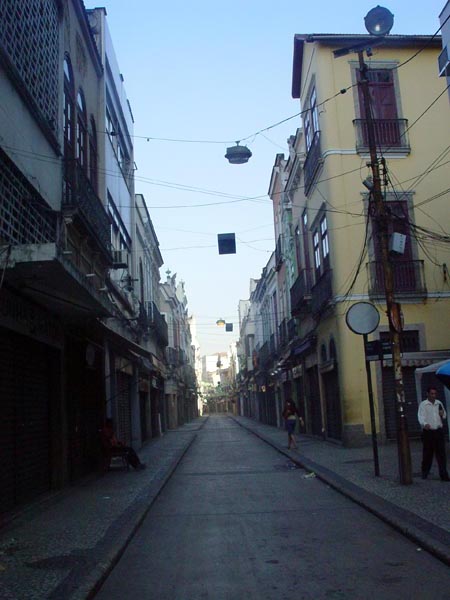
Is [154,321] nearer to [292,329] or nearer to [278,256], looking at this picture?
[292,329]

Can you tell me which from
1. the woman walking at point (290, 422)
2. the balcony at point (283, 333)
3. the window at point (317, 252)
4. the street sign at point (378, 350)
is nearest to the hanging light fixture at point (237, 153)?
the street sign at point (378, 350)

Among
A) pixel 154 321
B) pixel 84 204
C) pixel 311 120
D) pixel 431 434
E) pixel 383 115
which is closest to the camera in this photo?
pixel 431 434

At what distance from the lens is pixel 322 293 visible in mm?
22375

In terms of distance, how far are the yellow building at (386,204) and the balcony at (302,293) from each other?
2637 mm

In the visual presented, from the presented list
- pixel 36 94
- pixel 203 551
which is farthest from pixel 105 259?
pixel 203 551

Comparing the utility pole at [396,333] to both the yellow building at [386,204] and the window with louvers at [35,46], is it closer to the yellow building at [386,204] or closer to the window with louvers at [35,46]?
the window with louvers at [35,46]

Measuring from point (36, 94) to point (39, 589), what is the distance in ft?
27.6

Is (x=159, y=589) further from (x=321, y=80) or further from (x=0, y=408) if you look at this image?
(x=321, y=80)

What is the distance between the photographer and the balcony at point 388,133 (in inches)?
832

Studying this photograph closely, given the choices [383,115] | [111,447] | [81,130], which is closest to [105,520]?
[111,447]

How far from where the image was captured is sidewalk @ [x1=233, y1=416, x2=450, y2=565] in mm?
7707

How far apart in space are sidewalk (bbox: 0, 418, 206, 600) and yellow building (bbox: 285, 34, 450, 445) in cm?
848

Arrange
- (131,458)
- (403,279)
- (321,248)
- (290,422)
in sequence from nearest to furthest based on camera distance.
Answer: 1. (131,458)
2. (403,279)
3. (290,422)
4. (321,248)

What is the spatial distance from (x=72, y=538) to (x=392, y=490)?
17.5ft
